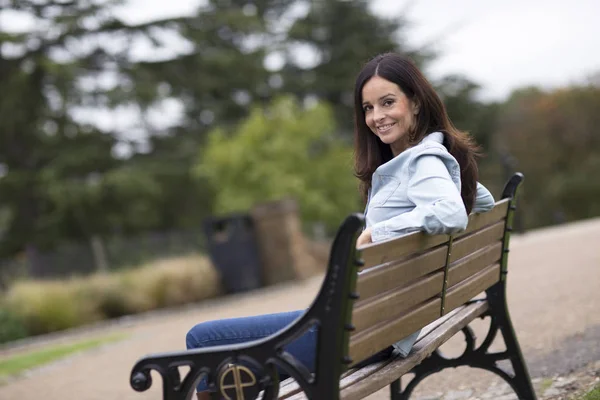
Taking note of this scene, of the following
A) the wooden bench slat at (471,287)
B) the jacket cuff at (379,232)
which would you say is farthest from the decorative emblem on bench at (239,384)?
the wooden bench slat at (471,287)

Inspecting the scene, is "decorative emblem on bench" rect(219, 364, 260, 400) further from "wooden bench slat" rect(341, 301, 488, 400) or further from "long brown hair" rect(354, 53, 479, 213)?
"long brown hair" rect(354, 53, 479, 213)

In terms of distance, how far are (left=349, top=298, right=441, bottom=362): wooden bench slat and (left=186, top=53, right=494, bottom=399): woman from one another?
109 mm

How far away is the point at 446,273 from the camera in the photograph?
3.17 metres

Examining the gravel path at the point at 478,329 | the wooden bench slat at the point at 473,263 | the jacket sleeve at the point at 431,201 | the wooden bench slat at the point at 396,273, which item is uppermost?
the jacket sleeve at the point at 431,201

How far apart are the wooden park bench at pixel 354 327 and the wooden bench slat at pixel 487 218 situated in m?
0.01

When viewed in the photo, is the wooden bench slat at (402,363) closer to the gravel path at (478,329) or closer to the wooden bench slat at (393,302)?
the wooden bench slat at (393,302)

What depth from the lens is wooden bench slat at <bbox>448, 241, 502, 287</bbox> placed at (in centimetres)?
327

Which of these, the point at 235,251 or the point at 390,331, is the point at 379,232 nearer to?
the point at 390,331

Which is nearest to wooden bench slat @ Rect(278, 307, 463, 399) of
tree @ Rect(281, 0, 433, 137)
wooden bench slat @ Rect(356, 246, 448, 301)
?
wooden bench slat @ Rect(356, 246, 448, 301)

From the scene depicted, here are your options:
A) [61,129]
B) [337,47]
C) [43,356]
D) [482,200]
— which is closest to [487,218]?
[482,200]

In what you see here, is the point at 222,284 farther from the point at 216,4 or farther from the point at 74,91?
the point at 216,4

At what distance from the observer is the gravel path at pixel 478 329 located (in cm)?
540

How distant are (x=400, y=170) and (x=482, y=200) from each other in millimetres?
627

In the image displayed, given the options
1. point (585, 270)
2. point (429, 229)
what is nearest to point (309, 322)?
point (429, 229)
